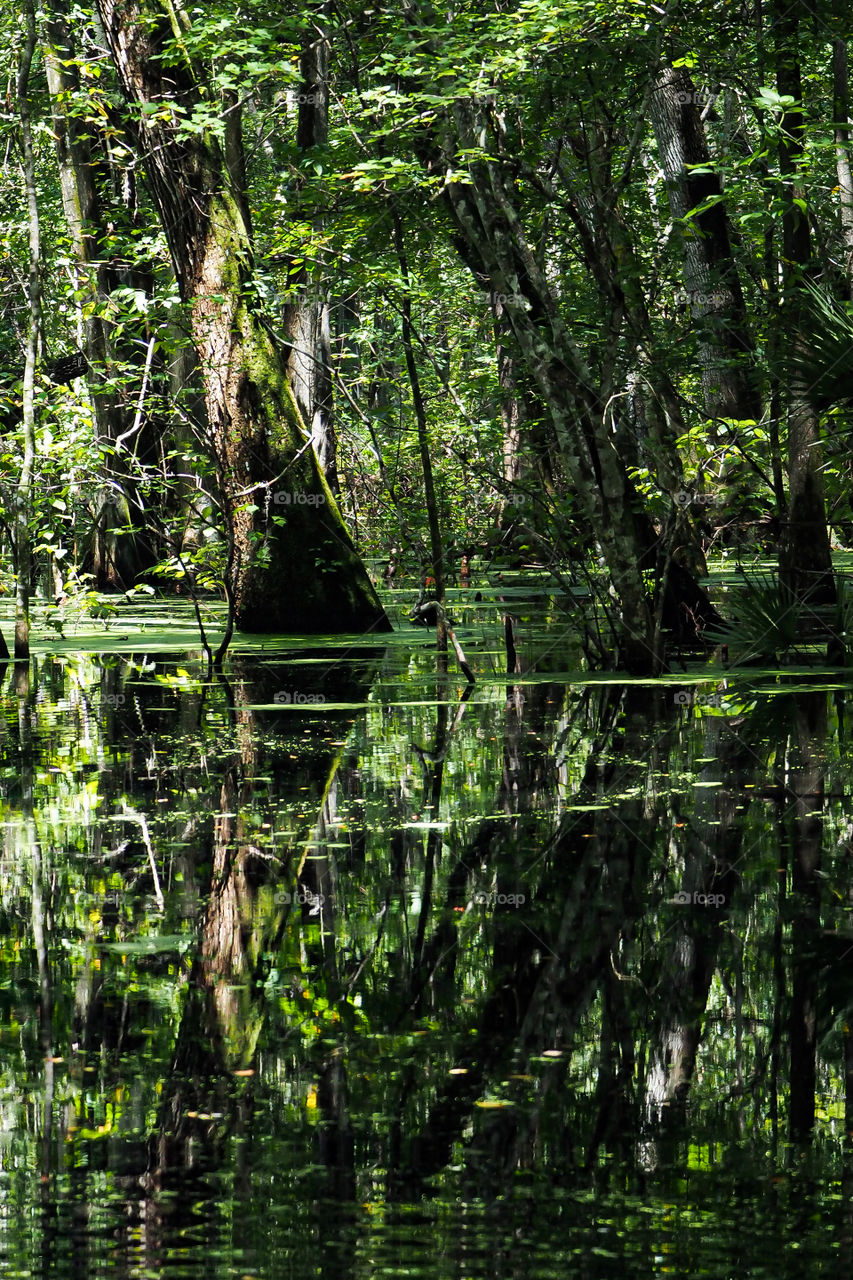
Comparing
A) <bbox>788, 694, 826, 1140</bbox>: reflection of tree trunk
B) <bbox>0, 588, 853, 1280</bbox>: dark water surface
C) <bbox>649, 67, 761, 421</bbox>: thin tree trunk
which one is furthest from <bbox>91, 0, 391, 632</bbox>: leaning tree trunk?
<bbox>788, 694, 826, 1140</bbox>: reflection of tree trunk

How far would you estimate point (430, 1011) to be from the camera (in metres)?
3.58

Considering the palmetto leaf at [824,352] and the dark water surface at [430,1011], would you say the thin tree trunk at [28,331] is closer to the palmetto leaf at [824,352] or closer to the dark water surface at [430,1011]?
the dark water surface at [430,1011]

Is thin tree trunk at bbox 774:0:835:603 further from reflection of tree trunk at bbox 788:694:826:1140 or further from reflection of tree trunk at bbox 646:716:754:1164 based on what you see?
reflection of tree trunk at bbox 646:716:754:1164

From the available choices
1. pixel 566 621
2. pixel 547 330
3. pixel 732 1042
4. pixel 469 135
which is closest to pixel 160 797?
pixel 732 1042

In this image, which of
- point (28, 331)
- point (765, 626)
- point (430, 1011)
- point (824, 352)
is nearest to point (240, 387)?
point (28, 331)

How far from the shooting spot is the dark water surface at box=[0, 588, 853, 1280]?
247 cm

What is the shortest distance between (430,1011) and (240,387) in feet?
32.8

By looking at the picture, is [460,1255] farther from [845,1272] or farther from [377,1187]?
[845,1272]

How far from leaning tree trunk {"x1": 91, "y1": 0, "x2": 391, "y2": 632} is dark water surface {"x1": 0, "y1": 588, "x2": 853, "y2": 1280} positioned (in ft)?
19.0

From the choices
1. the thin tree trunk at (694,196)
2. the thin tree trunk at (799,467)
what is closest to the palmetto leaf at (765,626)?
the thin tree trunk at (799,467)

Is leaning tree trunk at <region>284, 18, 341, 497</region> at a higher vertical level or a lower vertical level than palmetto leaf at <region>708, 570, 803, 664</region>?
higher

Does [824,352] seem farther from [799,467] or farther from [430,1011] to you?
[430,1011]

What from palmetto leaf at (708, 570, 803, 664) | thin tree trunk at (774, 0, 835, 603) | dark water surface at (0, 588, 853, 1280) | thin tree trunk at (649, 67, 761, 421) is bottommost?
dark water surface at (0, 588, 853, 1280)

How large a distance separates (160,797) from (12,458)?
18.1 ft
